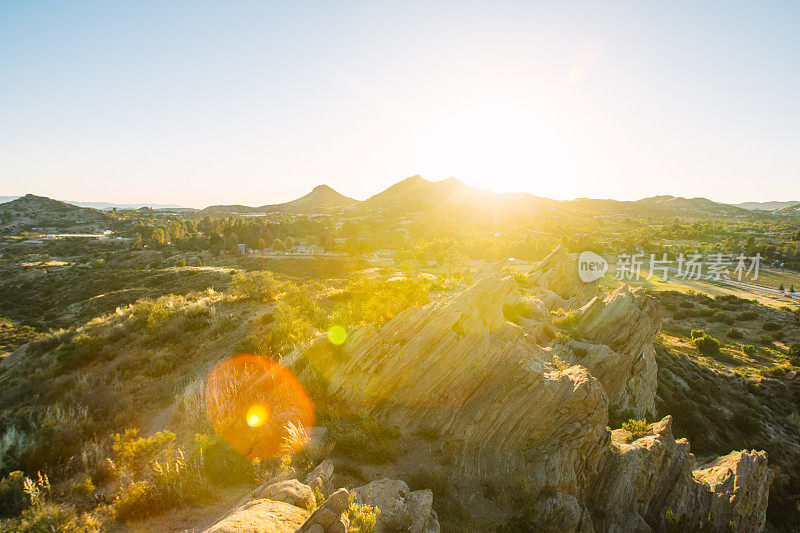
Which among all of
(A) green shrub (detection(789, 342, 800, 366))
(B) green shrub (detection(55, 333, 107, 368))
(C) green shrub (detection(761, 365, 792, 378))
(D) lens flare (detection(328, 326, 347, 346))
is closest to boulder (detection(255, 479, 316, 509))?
(D) lens flare (detection(328, 326, 347, 346))

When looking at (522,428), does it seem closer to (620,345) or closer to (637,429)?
(637,429)

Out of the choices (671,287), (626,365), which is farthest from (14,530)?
(671,287)

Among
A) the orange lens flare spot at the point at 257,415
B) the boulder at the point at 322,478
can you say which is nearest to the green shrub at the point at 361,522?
the boulder at the point at 322,478

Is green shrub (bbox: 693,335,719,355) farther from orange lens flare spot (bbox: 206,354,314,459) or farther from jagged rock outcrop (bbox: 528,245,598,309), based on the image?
orange lens flare spot (bbox: 206,354,314,459)

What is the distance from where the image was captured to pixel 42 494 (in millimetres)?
6898

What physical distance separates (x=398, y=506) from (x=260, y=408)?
20.8ft

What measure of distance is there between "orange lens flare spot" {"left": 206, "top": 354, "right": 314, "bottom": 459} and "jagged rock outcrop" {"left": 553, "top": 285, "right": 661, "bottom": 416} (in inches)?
532

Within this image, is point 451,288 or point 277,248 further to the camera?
point 277,248

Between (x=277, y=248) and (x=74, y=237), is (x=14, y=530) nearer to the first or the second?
(x=277, y=248)

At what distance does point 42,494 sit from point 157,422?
4.38 metres

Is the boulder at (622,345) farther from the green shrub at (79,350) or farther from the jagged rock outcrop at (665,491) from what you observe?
the green shrub at (79,350)

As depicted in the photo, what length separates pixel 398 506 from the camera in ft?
22.6

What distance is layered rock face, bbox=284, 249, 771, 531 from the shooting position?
10.0 m

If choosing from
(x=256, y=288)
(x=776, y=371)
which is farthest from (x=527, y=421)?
(x=776, y=371)
